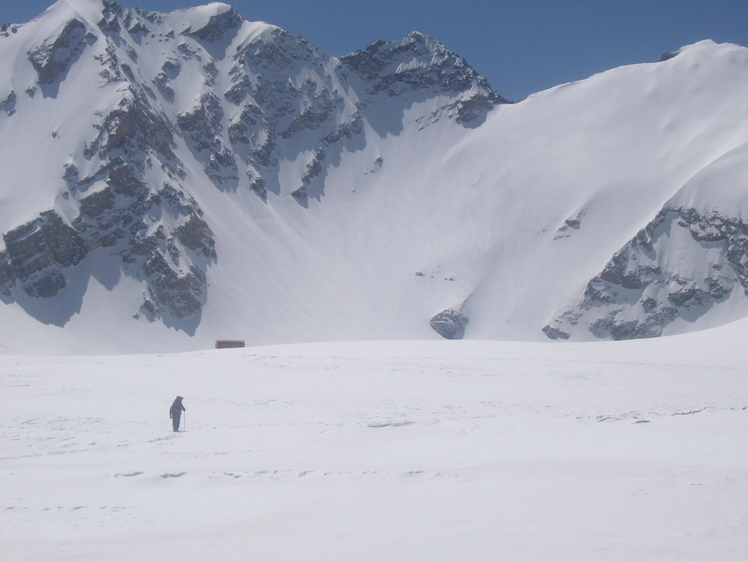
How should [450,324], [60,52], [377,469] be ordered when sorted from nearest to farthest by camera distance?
[377,469], [450,324], [60,52]

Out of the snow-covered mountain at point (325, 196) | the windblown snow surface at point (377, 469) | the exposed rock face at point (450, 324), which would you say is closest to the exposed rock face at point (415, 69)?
the snow-covered mountain at point (325, 196)

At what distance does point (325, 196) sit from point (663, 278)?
57426 millimetres

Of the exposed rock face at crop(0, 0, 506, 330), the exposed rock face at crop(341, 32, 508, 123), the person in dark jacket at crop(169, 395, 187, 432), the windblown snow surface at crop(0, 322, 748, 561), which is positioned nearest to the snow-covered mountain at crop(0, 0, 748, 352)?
the exposed rock face at crop(0, 0, 506, 330)

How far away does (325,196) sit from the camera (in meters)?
111

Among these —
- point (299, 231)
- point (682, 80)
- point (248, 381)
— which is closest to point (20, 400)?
point (248, 381)

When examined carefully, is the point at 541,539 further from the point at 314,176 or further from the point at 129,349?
the point at 314,176

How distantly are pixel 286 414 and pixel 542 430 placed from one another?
24.2 ft

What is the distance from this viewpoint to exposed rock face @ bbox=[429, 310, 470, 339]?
82562 millimetres

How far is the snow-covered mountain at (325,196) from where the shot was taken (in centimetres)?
7825

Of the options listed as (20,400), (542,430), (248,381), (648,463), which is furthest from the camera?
(248,381)

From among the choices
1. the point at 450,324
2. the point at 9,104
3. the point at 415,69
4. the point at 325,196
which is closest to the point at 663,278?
the point at 450,324

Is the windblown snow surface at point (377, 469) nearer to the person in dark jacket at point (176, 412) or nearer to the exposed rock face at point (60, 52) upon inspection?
the person in dark jacket at point (176, 412)

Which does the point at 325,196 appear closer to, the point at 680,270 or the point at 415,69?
the point at 415,69

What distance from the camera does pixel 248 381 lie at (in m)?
24.7
